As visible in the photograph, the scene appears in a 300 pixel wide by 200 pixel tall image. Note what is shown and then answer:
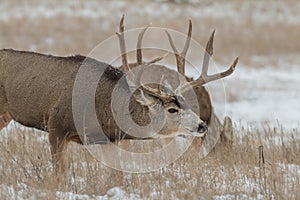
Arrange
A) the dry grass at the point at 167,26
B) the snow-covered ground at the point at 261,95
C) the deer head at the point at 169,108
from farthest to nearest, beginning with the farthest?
1. the dry grass at the point at 167,26
2. the snow-covered ground at the point at 261,95
3. the deer head at the point at 169,108

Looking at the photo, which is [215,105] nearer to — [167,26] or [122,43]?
[122,43]

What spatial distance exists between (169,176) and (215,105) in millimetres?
8522

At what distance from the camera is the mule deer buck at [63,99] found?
707 centimetres

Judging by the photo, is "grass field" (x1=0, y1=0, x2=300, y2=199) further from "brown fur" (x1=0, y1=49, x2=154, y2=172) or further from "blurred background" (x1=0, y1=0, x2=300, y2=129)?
"brown fur" (x1=0, y1=49, x2=154, y2=172)

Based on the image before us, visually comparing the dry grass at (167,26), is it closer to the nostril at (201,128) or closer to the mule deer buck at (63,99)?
the mule deer buck at (63,99)

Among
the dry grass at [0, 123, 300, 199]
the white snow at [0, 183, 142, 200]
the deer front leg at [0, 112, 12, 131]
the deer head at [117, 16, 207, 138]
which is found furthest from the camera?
the deer front leg at [0, 112, 12, 131]

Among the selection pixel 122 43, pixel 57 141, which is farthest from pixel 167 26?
pixel 57 141

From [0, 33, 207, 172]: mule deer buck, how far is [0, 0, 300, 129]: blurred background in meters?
6.73

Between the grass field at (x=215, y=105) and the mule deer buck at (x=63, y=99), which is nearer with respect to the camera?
the grass field at (x=215, y=105)

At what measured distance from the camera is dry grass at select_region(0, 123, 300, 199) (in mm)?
6359

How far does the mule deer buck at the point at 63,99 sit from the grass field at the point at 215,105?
355mm

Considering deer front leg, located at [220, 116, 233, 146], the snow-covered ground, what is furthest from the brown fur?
the snow-covered ground

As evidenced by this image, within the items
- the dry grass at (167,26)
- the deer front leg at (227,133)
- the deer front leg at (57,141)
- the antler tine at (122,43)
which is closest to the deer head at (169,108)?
the antler tine at (122,43)

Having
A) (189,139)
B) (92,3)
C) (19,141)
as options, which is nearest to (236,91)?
(189,139)
